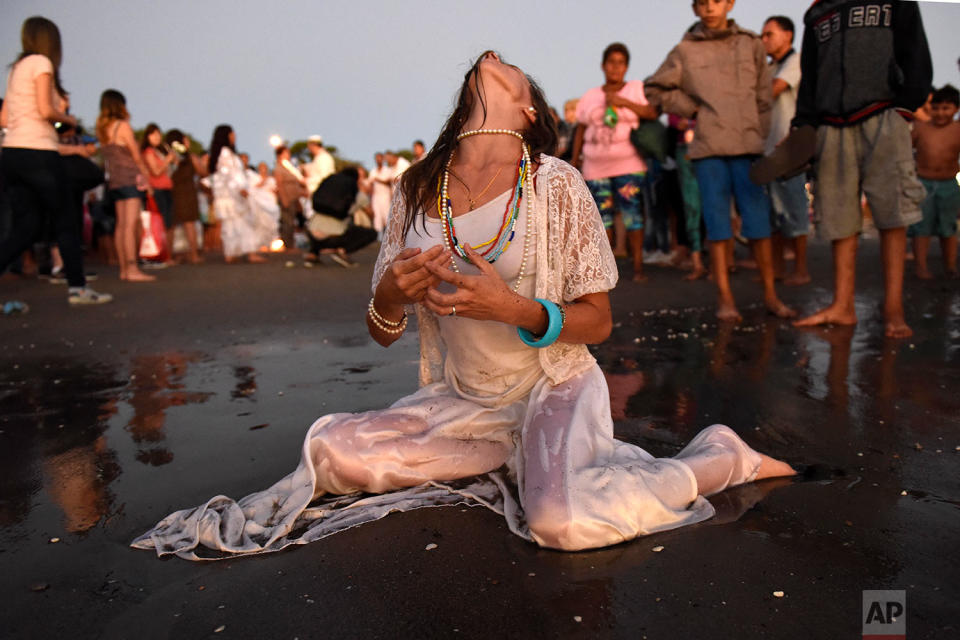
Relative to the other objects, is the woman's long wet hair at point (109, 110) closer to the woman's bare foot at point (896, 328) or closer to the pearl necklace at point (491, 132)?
the pearl necklace at point (491, 132)

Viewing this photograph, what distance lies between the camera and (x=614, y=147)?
26.0 feet

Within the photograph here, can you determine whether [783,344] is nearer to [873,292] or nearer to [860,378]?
[860,378]

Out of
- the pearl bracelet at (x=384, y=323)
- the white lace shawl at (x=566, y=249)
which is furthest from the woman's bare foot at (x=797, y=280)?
the pearl bracelet at (x=384, y=323)

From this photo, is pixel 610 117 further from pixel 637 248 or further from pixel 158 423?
pixel 158 423

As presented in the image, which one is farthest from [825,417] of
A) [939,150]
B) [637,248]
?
[939,150]

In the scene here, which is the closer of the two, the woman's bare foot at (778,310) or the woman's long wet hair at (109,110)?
the woman's bare foot at (778,310)

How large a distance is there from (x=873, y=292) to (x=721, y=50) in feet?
9.40

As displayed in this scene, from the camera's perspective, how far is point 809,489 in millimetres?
2439

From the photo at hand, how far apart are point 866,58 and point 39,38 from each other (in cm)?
649

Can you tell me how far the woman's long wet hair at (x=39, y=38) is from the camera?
20.6ft

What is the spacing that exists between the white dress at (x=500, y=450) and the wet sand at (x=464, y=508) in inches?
3.4

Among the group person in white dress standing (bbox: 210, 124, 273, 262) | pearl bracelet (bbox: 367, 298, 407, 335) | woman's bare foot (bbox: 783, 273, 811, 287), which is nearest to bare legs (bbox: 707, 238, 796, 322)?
woman's bare foot (bbox: 783, 273, 811, 287)

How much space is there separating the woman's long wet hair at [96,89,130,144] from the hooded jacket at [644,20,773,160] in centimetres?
681

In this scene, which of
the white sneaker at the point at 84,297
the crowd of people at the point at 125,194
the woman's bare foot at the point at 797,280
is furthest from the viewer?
the woman's bare foot at the point at 797,280
